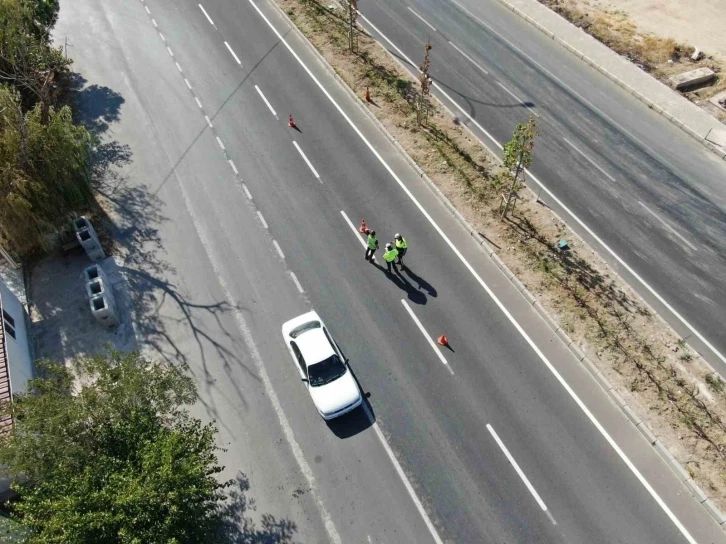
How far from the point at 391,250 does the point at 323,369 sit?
18.6 feet

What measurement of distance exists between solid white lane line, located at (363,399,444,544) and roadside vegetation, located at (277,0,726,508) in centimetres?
815

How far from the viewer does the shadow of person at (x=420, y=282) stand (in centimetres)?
2086

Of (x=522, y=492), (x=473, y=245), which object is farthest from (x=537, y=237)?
(x=522, y=492)

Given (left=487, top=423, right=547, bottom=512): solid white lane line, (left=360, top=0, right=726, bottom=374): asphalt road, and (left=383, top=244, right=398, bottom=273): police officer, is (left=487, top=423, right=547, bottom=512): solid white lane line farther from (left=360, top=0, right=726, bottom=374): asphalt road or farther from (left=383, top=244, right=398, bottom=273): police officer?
(left=360, top=0, right=726, bottom=374): asphalt road

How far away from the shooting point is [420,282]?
69.4ft

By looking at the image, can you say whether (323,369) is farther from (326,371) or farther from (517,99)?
(517,99)

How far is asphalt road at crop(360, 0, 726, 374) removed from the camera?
21.7 meters

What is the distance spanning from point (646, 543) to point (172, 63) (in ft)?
110

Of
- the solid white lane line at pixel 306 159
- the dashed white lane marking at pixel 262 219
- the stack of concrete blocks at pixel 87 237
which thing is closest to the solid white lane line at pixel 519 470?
the dashed white lane marking at pixel 262 219

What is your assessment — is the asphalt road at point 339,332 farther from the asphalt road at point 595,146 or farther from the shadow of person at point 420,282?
the asphalt road at point 595,146

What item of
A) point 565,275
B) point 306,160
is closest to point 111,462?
point 306,160

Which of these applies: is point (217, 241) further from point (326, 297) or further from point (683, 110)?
point (683, 110)

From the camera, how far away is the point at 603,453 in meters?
16.7

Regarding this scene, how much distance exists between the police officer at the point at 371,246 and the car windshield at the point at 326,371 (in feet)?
17.3
